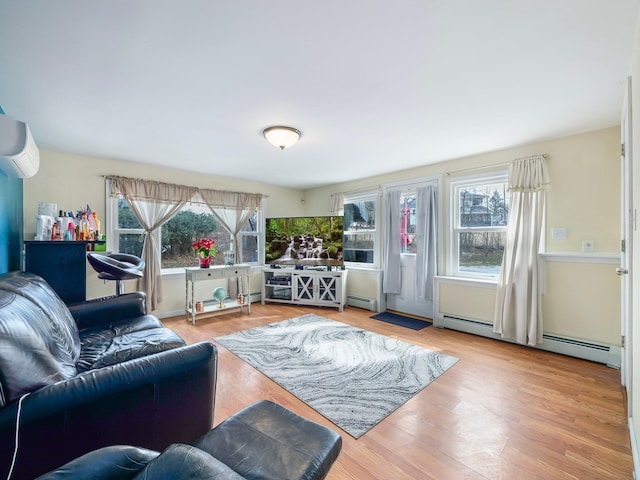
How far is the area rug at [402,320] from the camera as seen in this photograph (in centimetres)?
378

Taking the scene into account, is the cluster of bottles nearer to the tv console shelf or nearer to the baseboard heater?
the tv console shelf

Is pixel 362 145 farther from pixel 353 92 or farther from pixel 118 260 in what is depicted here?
pixel 118 260

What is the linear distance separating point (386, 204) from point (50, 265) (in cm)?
401

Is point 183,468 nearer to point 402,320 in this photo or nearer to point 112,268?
point 112,268

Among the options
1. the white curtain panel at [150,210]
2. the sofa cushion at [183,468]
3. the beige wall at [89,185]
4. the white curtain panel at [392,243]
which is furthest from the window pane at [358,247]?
the sofa cushion at [183,468]

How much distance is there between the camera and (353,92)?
6.64 ft

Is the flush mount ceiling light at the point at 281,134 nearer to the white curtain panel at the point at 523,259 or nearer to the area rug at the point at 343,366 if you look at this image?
the area rug at the point at 343,366

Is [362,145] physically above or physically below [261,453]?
above

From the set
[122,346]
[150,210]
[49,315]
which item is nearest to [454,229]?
[122,346]

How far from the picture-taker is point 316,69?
1.76 m

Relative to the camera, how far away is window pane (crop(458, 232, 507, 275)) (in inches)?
136

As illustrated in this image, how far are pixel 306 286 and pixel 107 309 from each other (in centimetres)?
281

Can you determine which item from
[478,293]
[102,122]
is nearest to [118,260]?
[102,122]

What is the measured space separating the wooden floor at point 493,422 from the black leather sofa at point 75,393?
69 cm
